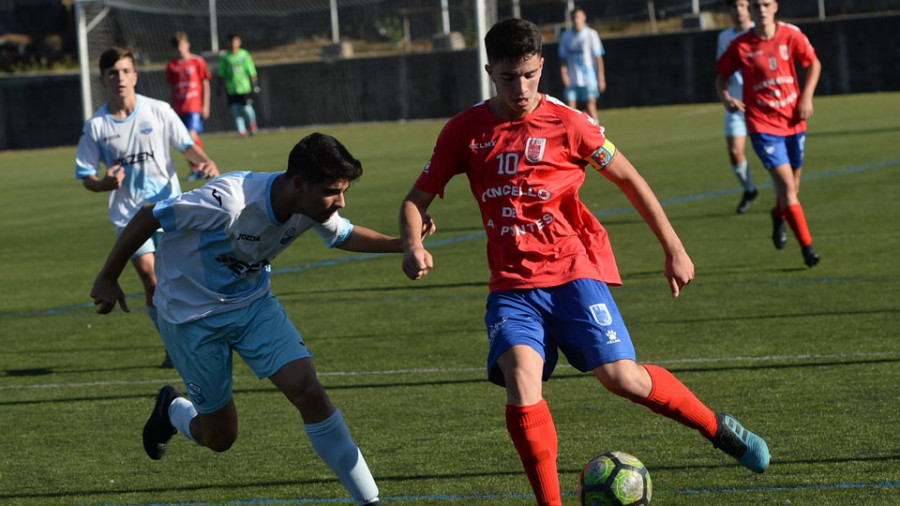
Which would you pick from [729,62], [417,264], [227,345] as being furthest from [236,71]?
[417,264]


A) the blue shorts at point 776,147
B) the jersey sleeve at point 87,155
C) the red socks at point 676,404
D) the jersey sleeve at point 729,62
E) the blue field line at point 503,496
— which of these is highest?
the jersey sleeve at point 729,62

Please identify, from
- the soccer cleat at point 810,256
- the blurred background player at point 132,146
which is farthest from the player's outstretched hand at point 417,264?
the soccer cleat at point 810,256

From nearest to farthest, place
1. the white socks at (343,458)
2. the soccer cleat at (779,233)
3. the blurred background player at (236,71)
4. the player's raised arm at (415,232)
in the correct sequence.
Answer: the player's raised arm at (415,232), the white socks at (343,458), the soccer cleat at (779,233), the blurred background player at (236,71)

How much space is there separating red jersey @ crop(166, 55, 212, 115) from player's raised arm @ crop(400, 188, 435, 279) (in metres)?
17.7

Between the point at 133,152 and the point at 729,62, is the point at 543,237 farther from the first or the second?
the point at 729,62

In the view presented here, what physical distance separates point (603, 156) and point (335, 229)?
1069 mm

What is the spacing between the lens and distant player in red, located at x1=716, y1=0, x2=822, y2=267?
9.94m

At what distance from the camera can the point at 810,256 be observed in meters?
9.55

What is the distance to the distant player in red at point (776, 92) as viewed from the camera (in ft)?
32.6

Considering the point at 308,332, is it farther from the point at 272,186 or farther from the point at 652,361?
the point at 272,186

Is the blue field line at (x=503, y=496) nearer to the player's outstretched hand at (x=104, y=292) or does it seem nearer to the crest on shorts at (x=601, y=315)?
the crest on shorts at (x=601, y=315)

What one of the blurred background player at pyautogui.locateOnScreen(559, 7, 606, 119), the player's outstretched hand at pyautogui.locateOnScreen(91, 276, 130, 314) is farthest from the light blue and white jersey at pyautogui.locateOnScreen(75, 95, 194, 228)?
the blurred background player at pyautogui.locateOnScreen(559, 7, 606, 119)

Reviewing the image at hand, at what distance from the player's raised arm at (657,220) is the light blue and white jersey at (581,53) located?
17.6 metres

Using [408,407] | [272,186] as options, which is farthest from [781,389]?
[272,186]
